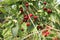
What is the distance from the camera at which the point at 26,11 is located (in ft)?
4.81

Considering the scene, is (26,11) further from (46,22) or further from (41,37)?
(41,37)

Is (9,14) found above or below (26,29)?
above

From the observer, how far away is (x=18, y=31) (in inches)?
53.9

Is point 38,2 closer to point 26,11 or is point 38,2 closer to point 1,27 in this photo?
point 26,11

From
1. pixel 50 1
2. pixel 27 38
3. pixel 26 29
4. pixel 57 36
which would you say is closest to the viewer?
pixel 57 36

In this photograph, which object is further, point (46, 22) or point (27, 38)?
Result: point (46, 22)

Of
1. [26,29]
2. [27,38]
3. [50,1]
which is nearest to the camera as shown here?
[27,38]

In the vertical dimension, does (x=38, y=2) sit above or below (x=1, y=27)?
above

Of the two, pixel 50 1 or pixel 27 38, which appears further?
pixel 50 1

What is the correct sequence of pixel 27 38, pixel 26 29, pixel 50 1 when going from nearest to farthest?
pixel 27 38 < pixel 26 29 < pixel 50 1

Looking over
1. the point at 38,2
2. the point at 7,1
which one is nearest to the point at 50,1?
the point at 38,2

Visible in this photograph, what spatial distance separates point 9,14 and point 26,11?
107 millimetres

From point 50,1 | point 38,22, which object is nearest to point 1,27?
point 38,22

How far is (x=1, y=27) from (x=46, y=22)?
29 cm
